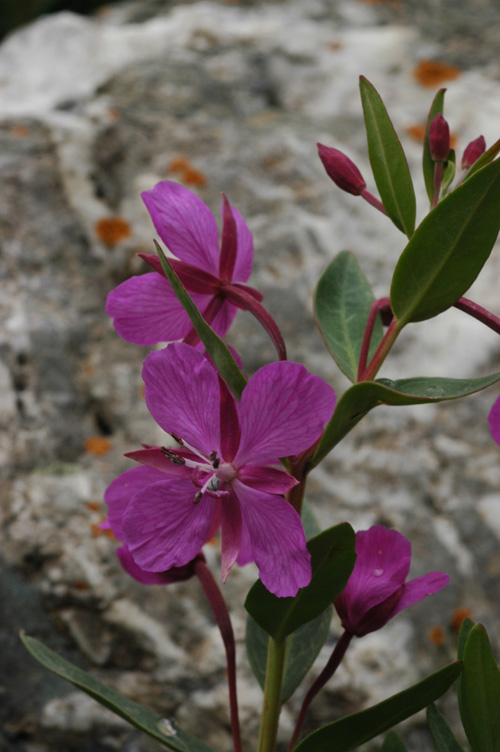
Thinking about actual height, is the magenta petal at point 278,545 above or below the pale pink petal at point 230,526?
above

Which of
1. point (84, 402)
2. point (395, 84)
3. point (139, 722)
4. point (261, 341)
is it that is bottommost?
point (84, 402)

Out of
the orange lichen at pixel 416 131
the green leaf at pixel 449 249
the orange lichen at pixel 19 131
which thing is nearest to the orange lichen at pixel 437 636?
the green leaf at pixel 449 249

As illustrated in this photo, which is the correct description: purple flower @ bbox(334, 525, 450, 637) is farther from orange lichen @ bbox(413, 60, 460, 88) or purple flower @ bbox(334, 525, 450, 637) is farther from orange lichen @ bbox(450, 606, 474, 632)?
orange lichen @ bbox(413, 60, 460, 88)

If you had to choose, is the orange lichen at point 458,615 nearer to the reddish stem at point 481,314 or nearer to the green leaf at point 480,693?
the green leaf at point 480,693

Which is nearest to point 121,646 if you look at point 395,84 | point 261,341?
point 261,341

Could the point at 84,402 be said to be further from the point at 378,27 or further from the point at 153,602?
the point at 378,27

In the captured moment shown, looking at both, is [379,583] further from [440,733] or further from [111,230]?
[111,230]

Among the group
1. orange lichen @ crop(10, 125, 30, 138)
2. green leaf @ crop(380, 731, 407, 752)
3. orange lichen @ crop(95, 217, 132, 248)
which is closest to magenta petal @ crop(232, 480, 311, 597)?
green leaf @ crop(380, 731, 407, 752)
